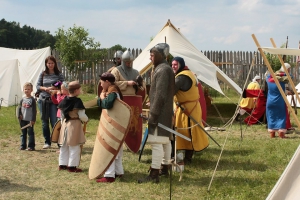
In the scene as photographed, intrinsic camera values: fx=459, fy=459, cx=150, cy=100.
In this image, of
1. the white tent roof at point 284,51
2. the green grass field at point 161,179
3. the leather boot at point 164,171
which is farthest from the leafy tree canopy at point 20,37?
the white tent roof at point 284,51

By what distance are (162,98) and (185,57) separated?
4.80 metres

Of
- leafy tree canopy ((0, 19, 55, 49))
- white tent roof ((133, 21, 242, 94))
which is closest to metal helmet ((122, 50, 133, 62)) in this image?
white tent roof ((133, 21, 242, 94))

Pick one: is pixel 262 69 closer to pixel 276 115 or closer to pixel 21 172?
pixel 276 115

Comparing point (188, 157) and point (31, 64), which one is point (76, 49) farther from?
point (188, 157)

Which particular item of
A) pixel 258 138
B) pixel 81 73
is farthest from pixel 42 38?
pixel 258 138

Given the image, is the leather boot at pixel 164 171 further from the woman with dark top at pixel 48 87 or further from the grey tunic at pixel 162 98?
the woman with dark top at pixel 48 87

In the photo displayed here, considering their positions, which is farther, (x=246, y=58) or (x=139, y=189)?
(x=246, y=58)

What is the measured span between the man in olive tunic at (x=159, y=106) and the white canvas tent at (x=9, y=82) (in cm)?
929

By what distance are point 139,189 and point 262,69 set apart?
1316cm

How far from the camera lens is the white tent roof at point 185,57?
9367 millimetres

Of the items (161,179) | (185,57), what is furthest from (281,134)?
(161,179)

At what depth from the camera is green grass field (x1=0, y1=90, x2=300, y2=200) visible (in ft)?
15.2

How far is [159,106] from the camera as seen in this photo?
16.0ft

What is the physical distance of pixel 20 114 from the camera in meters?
6.83
